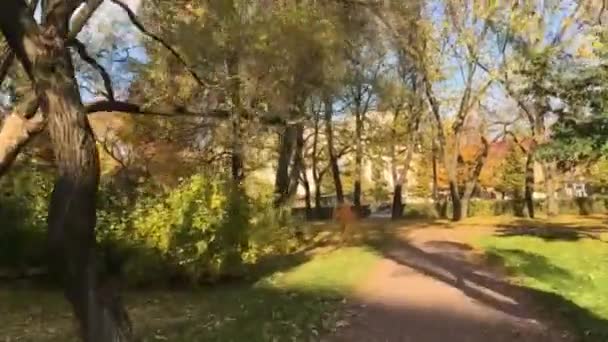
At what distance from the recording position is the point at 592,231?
27.9 meters

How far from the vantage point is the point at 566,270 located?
1589cm

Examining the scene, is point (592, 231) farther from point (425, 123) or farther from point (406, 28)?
point (425, 123)

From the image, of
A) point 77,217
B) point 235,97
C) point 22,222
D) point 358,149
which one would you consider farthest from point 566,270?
point 358,149

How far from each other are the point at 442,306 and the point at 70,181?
7574 millimetres

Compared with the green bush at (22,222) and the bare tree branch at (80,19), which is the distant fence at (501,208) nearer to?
the green bush at (22,222)

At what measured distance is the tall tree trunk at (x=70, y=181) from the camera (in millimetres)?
5328

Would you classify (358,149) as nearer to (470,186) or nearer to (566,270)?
(470,186)

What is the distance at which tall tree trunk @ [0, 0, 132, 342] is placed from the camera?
17.5ft

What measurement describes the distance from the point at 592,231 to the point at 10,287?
20.2m

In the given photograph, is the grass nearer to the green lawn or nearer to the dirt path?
the dirt path

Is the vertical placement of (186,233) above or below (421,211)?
below

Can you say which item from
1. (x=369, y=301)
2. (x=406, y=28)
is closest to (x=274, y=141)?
(x=406, y=28)

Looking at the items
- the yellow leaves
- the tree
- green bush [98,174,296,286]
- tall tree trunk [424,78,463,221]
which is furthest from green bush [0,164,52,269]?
the tree

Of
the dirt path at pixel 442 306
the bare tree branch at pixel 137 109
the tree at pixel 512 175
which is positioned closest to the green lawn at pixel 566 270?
the dirt path at pixel 442 306
